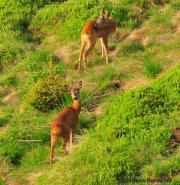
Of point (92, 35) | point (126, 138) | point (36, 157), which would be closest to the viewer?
point (126, 138)

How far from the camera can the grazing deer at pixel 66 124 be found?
1067 cm

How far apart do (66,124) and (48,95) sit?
2.10 m

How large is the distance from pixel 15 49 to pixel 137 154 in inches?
245

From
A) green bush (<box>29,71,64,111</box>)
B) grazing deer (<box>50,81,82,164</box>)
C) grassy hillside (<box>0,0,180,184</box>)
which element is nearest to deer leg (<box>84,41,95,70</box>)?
grassy hillside (<box>0,0,180,184</box>)

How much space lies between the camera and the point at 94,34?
13.8 metres

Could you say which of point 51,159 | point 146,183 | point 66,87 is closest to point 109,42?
point 66,87

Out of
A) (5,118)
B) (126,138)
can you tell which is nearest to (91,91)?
(5,118)

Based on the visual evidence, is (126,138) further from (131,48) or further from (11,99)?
(131,48)

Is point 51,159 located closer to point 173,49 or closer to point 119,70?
point 119,70

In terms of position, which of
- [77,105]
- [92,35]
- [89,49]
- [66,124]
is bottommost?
[66,124]

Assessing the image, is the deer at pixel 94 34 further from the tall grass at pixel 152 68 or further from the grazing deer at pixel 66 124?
the grazing deer at pixel 66 124

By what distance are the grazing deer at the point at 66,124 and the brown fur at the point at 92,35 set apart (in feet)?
8.11

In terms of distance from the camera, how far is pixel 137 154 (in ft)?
32.8

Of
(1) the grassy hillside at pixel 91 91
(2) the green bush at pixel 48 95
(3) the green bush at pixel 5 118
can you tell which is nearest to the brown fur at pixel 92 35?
(1) the grassy hillside at pixel 91 91
